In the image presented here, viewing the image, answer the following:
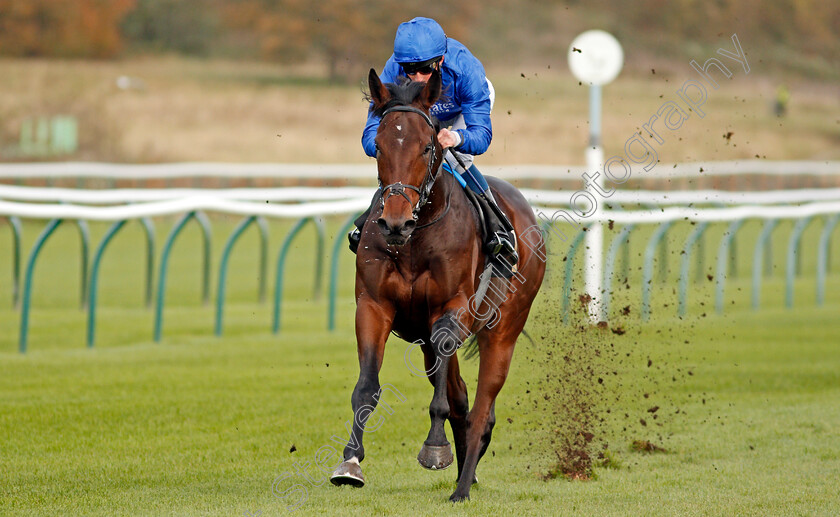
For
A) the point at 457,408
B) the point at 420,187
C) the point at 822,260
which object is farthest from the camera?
the point at 822,260

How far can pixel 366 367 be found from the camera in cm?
426

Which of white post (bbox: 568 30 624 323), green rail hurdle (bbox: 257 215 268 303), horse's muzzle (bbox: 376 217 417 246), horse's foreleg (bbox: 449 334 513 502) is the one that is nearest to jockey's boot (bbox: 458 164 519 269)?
horse's foreleg (bbox: 449 334 513 502)

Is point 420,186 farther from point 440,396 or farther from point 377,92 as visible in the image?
point 440,396

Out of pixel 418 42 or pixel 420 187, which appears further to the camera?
pixel 418 42

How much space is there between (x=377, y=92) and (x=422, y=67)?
0.36m

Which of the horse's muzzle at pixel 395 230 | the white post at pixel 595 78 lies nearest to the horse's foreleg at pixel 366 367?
the horse's muzzle at pixel 395 230

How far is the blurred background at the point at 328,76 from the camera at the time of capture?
3102 cm

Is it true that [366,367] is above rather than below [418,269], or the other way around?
below

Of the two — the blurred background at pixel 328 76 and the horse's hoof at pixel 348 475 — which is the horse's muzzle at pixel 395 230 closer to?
the horse's hoof at pixel 348 475

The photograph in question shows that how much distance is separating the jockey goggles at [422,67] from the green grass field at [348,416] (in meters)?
1.72

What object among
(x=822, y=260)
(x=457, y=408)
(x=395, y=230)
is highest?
(x=822, y=260)

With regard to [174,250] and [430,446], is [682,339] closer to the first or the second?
[430,446]

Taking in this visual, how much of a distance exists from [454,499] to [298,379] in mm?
3209

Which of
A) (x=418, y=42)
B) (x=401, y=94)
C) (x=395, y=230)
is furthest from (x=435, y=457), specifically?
(x=418, y=42)
